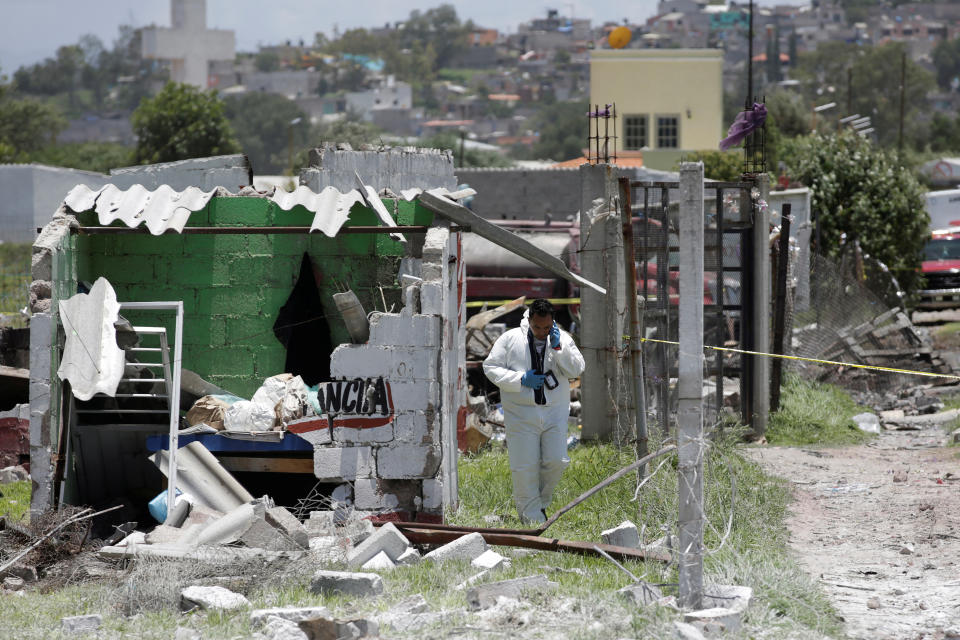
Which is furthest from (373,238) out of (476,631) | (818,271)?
(818,271)

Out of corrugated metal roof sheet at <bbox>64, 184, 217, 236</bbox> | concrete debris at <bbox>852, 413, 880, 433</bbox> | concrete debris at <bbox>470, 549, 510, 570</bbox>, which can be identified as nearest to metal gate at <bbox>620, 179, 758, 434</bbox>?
concrete debris at <bbox>852, 413, 880, 433</bbox>

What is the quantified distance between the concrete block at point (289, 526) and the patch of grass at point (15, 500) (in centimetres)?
239

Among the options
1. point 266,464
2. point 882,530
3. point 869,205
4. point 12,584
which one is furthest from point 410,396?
point 869,205

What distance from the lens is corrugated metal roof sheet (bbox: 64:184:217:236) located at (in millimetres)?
9156

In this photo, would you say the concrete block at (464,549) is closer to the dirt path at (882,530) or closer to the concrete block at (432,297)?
the concrete block at (432,297)

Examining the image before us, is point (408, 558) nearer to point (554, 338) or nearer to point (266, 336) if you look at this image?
point (554, 338)

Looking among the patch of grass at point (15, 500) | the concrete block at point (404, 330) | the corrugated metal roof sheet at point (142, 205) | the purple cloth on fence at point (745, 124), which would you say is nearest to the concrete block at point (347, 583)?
the concrete block at point (404, 330)

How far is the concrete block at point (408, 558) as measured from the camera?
7.62m

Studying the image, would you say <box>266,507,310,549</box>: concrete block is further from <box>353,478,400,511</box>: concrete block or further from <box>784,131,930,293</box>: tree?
<box>784,131,930,293</box>: tree

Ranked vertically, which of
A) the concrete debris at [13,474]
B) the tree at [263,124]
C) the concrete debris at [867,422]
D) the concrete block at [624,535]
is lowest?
the concrete debris at [867,422]

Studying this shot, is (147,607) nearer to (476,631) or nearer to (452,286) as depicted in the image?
(476,631)

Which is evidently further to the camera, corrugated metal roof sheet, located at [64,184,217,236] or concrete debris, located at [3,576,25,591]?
corrugated metal roof sheet, located at [64,184,217,236]

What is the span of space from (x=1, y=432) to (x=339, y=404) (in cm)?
432

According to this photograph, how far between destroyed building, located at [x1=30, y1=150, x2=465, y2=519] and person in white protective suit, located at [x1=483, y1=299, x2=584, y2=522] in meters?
0.52
